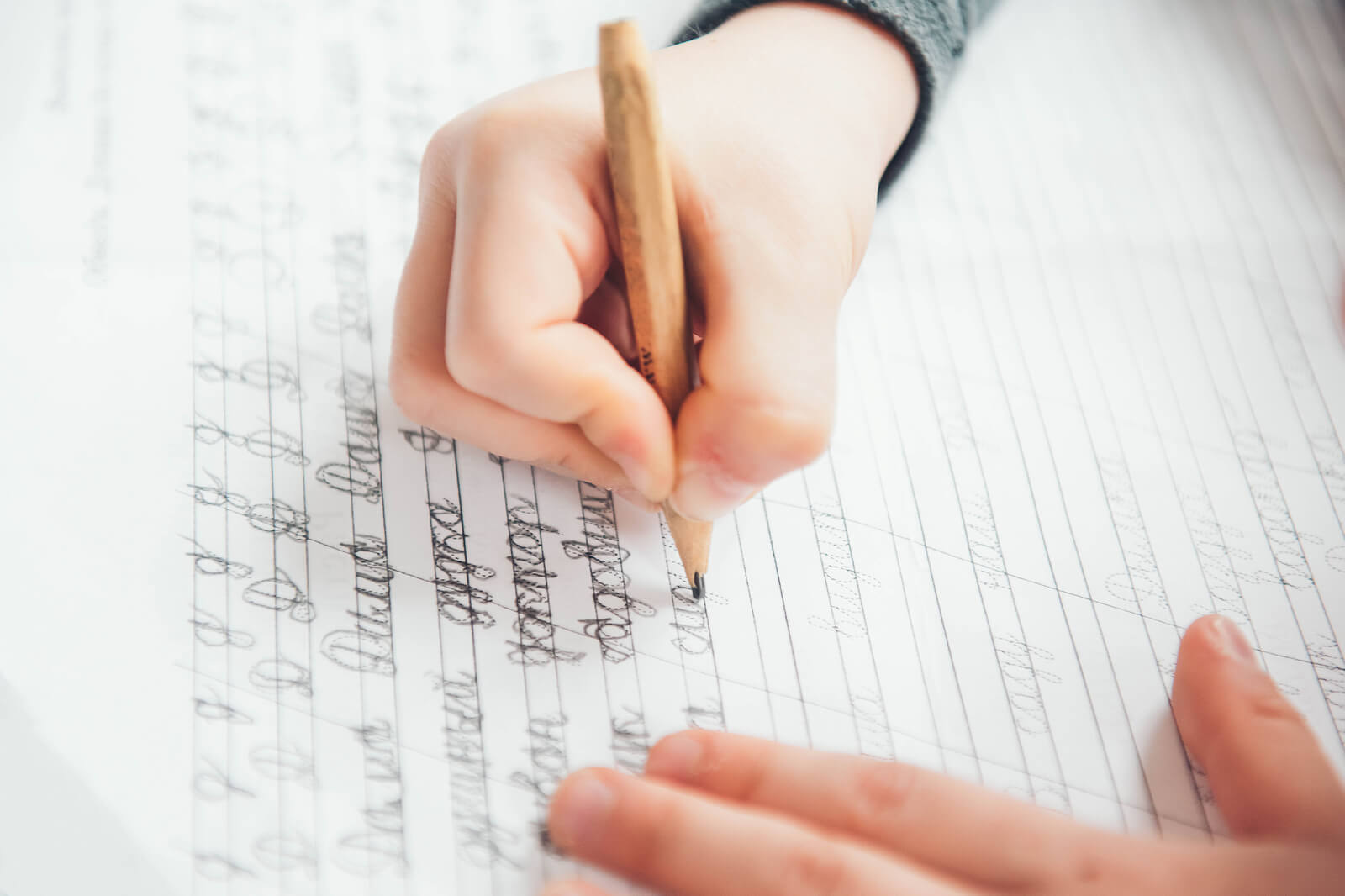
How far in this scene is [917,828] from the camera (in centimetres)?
35

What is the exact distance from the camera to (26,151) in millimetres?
517

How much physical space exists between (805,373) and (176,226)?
383 mm

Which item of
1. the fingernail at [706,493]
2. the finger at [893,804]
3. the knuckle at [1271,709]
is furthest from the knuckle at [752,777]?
the knuckle at [1271,709]

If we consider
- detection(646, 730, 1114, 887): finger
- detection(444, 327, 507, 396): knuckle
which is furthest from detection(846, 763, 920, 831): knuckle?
detection(444, 327, 507, 396): knuckle

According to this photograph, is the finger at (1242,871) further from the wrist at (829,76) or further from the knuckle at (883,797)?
the wrist at (829,76)

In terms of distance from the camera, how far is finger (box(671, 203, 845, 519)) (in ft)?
1.11

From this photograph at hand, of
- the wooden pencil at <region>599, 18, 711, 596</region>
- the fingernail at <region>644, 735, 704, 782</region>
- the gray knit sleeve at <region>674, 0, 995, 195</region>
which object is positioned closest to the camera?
the wooden pencil at <region>599, 18, 711, 596</region>

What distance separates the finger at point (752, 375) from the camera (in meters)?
0.34

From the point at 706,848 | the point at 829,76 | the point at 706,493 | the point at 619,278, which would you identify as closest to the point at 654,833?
the point at 706,848

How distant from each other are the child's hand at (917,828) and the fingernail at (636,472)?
0.11 meters

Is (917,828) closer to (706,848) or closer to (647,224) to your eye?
(706,848)

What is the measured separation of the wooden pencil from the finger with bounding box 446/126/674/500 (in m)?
0.02

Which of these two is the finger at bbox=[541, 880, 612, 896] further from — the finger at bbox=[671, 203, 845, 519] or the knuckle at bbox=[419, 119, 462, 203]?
the knuckle at bbox=[419, 119, 462, 203]

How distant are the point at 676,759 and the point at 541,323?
→ 0.19 m
